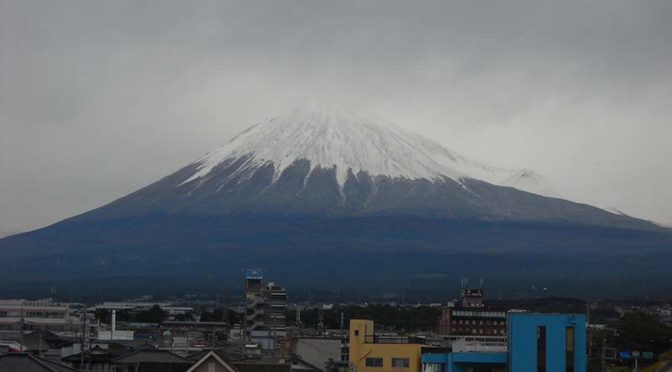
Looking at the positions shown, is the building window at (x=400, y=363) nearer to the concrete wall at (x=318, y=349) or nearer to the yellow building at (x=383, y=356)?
the yellow building at (x=383, y=356)

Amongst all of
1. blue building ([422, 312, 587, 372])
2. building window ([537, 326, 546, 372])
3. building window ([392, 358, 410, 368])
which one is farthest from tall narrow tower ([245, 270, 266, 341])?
building window ([537, 326, 546, 372])

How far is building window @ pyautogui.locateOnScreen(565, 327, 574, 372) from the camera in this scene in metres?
36.5

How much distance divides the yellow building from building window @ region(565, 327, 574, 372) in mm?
8637

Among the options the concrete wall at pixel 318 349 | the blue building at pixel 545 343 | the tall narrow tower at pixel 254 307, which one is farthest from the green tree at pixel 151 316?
the blue building at pixel 545 343

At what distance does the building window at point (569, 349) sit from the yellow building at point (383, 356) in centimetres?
864

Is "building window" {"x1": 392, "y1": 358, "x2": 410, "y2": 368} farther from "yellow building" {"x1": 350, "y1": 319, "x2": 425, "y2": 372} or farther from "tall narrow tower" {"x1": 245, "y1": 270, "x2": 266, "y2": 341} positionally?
"tall narrow tower" {"x1": 245, "y1": 270, "x2": 266, "y2": 341}

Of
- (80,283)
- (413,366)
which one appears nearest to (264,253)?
(80,283)

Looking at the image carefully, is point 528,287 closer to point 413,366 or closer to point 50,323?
point 50,323

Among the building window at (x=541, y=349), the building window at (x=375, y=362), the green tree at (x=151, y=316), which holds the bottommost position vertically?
the green tree at (x=151, y=316)

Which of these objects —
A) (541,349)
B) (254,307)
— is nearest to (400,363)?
(541,349)

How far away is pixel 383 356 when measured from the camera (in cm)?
4575

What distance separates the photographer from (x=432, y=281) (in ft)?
575

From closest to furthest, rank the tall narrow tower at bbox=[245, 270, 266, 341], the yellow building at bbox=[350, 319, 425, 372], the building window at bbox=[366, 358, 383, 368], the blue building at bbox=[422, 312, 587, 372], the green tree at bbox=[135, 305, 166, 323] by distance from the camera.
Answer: the blue building at bbox=[422, 312, 587, 372] → the yellow building at bbox=[350, 319, 425, 372] → the building window at bbox=[366, 358, 383, 368] → the tall narrow tower at bbox=[245, 270, 266, 341] → the green tree at bbox=[135, 305, 166, 323]

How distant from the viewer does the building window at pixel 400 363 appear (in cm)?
4541
